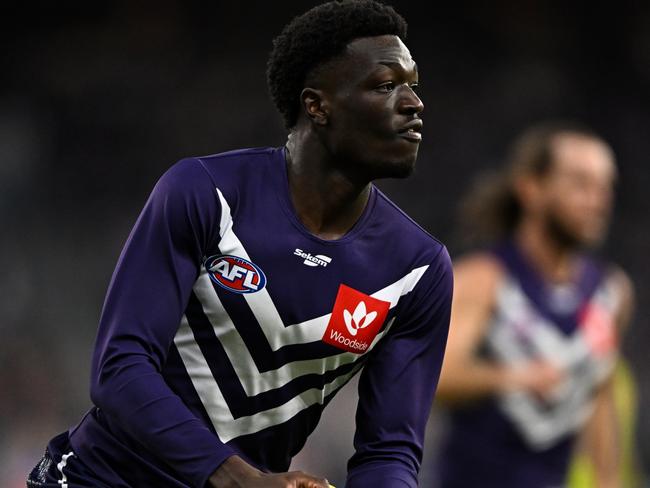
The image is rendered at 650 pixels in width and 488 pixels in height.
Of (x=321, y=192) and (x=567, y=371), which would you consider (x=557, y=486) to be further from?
(x=321, y=192)

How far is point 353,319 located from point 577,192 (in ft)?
9.61

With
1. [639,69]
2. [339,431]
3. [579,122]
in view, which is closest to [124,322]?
[339,431]

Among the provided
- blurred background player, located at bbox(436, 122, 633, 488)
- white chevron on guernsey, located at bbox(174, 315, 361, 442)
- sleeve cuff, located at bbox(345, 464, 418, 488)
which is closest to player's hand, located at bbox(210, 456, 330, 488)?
white chevron on guernsey, located at bbox(174, 315, 361, 442)

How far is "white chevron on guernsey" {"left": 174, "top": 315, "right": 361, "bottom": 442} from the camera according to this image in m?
3.38

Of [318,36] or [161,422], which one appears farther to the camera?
[318,36]

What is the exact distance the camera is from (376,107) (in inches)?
133

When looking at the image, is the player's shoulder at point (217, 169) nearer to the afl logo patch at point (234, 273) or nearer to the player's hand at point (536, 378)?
the afl logo patch at point (234, 273)

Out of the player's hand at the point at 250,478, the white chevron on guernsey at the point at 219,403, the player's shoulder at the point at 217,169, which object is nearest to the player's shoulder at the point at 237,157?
the player's shoulder at the point at 217,169

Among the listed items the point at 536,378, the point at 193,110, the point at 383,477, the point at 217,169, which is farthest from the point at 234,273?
the point at 193,110

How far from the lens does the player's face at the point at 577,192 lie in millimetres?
6137

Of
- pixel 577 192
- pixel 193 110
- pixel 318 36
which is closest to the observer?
pixel 318 36

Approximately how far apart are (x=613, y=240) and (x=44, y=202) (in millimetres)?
5624

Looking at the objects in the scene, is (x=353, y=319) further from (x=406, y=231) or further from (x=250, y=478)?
(x=250, y=478)

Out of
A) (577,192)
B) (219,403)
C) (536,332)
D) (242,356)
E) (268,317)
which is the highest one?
(268,317)
